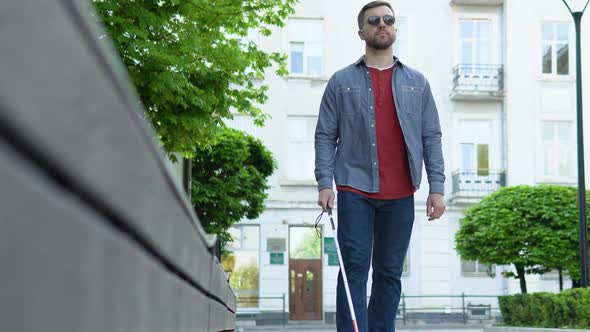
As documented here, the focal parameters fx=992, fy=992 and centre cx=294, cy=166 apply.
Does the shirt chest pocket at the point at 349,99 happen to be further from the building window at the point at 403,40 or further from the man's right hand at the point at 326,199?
the building window at the point at 403,40

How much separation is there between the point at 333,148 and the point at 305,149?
2734cm

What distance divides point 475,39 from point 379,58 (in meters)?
29.2

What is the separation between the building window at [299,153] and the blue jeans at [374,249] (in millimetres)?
27384

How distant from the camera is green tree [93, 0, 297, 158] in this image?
11.6 meters

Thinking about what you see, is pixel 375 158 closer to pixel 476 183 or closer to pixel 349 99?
pixel 349 99

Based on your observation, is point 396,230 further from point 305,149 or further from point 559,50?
point 559,50

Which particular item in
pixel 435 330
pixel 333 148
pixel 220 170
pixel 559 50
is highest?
pixel 559 50

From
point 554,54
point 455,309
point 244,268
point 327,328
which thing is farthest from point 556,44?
point 244,268

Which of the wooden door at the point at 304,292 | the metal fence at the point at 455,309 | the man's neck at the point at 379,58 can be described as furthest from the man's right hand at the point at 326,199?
the wooden door at the point at 304,292

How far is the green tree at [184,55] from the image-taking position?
1164 cm

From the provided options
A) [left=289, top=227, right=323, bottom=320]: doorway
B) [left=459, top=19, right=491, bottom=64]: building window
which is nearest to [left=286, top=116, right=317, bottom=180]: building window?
[left=289, top=227, right=323, bottom=320]: doorway

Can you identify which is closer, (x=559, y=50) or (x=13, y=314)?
(x=13, y=314)

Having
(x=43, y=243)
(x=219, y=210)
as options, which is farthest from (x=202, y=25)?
(x=43, y=243)

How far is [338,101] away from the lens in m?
5.54
